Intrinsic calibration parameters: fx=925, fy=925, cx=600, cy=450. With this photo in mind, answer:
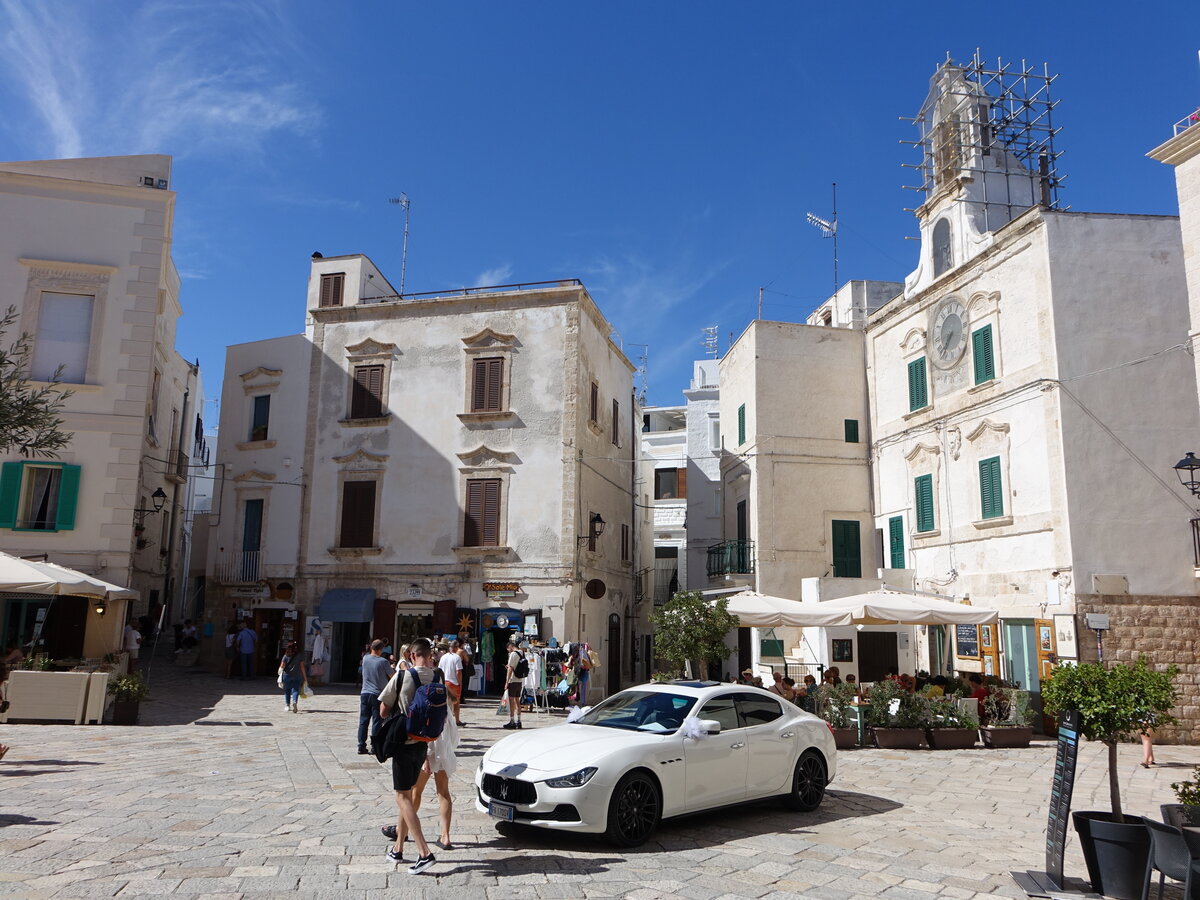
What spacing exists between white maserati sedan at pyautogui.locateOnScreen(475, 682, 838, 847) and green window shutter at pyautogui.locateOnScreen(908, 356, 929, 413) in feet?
48.4

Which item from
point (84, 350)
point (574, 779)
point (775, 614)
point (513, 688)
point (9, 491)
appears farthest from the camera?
point (84, 350)

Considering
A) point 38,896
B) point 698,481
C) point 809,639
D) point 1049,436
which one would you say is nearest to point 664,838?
point 38,896

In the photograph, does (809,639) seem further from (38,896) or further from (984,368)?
(38,896)

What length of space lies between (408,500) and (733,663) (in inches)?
420

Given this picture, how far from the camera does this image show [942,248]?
25.3 metres

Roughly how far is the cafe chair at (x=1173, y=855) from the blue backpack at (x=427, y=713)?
5419 millimetres

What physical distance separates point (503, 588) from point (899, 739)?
39.3ft

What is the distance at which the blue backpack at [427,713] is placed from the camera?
7.30 meters

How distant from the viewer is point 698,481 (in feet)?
111

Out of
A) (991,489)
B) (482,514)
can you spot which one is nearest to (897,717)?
(991,489)

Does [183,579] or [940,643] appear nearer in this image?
[940,643]

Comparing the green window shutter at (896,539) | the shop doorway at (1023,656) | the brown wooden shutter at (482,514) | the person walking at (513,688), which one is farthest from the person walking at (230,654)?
the shop doorway at (1023,656)

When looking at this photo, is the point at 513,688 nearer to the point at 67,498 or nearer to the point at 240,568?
the point at 67,498

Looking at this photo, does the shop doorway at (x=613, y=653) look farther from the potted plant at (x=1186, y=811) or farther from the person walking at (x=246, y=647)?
the potted plant at (x=1186, y=811)
